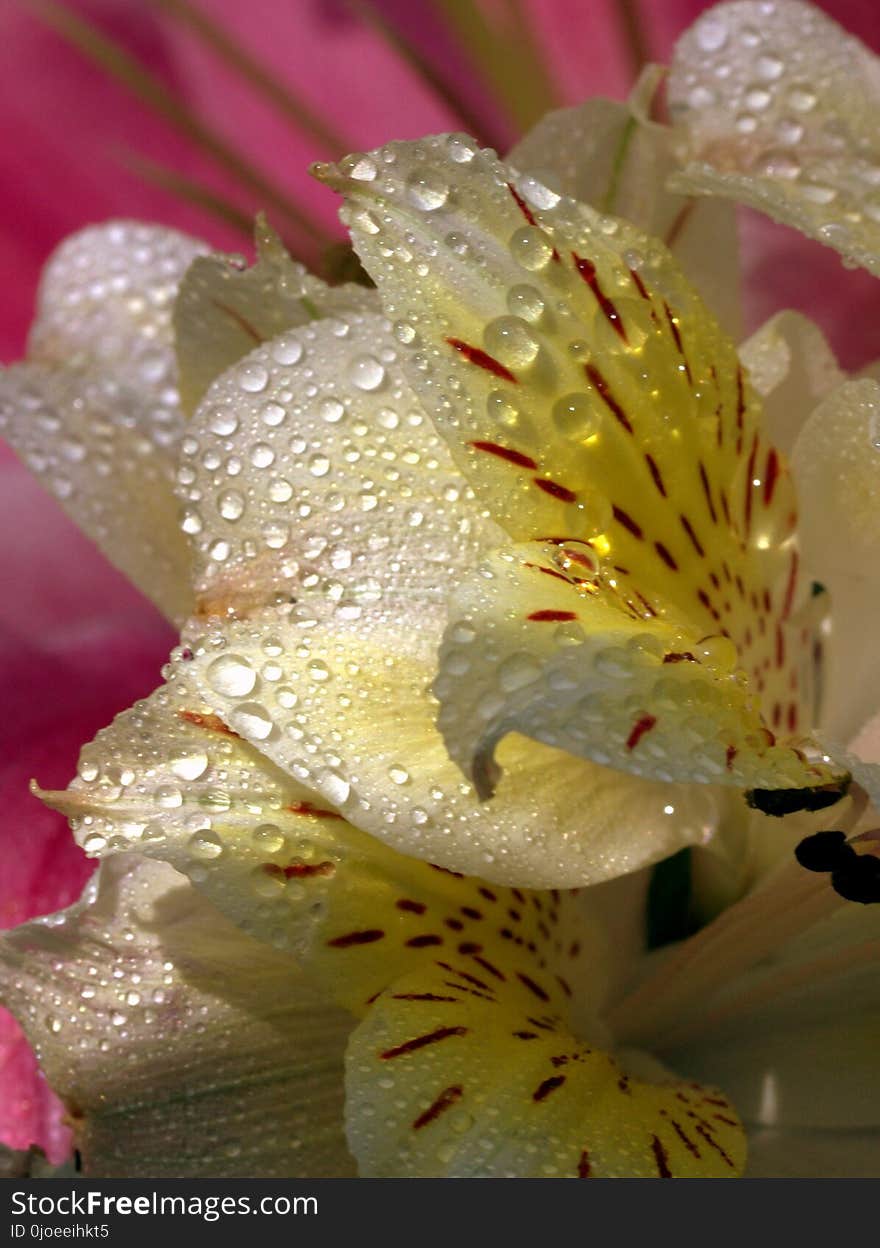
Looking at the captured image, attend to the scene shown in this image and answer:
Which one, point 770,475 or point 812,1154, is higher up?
point 770,475

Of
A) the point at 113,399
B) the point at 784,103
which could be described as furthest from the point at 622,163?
the point at 113,399

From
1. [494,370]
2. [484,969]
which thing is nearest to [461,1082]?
[484,969]

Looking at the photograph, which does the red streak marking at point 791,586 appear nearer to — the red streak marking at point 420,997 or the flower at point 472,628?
the flower at point 472,628

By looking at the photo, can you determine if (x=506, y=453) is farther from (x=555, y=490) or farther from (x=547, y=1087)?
(x=547, y=1087)

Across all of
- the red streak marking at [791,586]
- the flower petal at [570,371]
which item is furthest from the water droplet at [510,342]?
the red streak marking at [791,586]

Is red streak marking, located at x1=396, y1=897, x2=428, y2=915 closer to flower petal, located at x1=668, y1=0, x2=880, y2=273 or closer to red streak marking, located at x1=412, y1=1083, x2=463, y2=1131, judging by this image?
red streak marking, located at x1=412, y1=1083, x2=463, y2=1131

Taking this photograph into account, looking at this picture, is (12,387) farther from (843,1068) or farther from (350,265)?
(843,1068)
